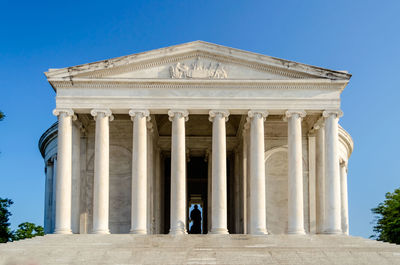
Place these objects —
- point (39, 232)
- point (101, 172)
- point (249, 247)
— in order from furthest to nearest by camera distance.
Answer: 1. point (39, 232)
2. point (101, 172)
3. point (249, 247)

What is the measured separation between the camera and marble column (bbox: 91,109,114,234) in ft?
194

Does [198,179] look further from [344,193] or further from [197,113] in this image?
[197,113]

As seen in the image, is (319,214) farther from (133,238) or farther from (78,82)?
(78,82)

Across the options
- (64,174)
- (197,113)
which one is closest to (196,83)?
(197,113)

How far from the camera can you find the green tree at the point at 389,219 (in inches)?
3183

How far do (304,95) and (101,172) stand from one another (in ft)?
67.1

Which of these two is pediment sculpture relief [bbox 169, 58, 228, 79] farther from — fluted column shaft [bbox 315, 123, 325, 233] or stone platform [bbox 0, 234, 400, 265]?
stone platform [bbox 0, 234, 400, 265]

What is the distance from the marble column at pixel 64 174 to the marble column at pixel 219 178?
522 inches

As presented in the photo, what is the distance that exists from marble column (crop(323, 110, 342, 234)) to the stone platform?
4769mm

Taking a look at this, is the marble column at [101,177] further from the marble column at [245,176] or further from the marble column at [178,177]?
the marble column at [245,176]

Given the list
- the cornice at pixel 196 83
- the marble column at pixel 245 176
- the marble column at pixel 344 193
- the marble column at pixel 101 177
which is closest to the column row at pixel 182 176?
the marble column at pixel 101 177

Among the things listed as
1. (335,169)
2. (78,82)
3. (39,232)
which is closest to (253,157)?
(335,169)

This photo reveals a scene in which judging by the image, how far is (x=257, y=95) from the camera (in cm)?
6156

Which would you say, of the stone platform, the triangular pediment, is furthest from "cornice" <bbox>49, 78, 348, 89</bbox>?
the stone platform
